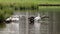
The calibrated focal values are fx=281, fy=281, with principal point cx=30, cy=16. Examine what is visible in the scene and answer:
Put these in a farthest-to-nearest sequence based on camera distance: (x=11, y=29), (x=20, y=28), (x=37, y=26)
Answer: (x=37, y=26) < (x=20, y=28) < (x=11, y=29)

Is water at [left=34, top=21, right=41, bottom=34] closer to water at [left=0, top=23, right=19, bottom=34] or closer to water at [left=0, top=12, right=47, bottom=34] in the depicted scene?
water at [left=0, top=12, right=47, bottom=34]

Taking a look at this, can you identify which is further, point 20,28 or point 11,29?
point 20,28

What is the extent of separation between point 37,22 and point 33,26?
1.42 meters

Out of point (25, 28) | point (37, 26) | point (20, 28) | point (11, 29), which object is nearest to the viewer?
point (11, 29)

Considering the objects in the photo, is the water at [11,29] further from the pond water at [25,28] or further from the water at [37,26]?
the water at [37,26]

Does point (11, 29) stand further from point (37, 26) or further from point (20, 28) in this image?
point (37, 26)

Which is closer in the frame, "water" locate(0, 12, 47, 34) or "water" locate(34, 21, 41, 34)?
"water" locate(0, 12, 47, 34)

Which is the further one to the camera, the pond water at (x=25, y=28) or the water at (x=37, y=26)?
the water at (x=37, y=26)

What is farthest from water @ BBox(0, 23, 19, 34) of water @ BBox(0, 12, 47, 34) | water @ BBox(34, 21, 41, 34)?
water @ BBox(34, 21, 41, 34)

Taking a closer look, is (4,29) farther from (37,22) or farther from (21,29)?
(37,22)

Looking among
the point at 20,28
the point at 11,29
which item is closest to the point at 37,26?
the point at 20,28

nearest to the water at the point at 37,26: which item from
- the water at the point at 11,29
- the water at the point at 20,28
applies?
the water at the point at 20,28

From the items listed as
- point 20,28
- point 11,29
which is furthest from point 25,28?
point 11,29

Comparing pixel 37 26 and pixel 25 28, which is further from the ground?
pixel 37 26
